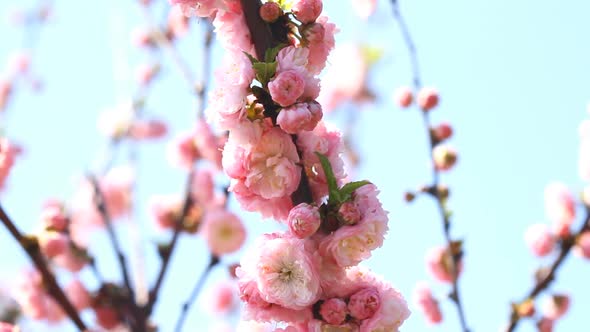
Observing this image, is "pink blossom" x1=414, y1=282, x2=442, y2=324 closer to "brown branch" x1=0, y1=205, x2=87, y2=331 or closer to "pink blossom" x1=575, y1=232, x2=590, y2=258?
"pink blossom" x1=575, y1=232, x2=590, y2=258

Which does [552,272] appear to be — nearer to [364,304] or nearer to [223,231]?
[223,231]

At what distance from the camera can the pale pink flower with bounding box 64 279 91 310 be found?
251 centimetres

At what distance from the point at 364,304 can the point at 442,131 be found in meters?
1.54

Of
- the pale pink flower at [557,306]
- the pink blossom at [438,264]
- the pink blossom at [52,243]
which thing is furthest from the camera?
the pink blossom at [438,264]

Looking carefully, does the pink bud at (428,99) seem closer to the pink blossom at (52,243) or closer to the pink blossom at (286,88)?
the pink blossom at (52,243)

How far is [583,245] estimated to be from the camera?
8.87 ft

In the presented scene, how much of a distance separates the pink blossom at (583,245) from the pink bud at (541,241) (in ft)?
0.47

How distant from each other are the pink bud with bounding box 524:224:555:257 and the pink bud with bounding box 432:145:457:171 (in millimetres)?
591

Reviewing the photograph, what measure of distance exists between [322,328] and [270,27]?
547 millimetres

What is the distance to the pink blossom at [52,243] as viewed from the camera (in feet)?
6.92

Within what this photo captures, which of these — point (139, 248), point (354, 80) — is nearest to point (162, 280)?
point (139, 248)

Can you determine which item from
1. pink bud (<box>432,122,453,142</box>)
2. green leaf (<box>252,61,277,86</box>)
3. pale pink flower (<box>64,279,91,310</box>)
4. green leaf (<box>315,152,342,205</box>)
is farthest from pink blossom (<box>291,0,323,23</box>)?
pale pink flower (<box>64,279,91,310</box>)

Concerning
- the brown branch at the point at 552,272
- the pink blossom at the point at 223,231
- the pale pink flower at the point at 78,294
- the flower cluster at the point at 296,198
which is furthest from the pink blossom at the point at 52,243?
the brown branch at the point at 552,272

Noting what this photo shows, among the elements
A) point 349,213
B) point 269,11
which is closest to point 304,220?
point 349,213
